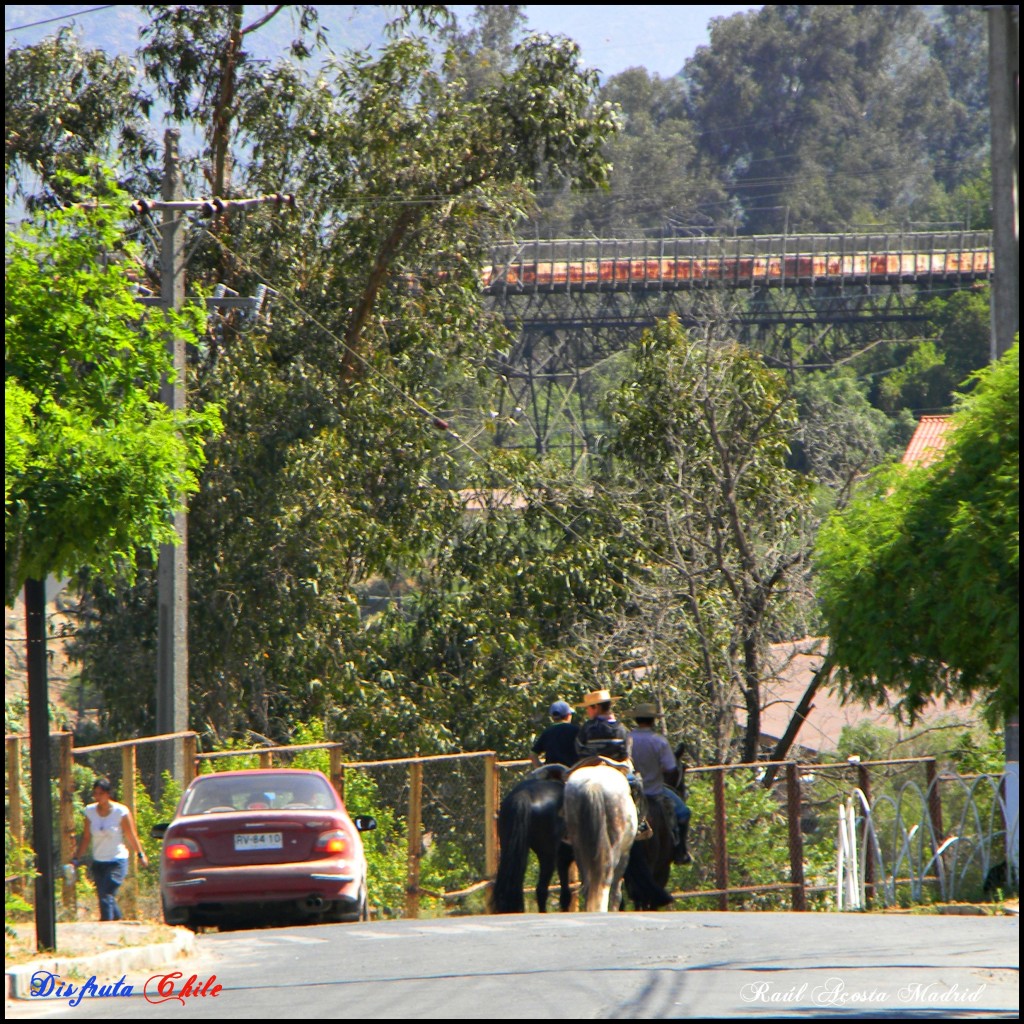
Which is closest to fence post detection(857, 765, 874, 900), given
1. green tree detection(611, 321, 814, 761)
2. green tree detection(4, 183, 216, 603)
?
green tree detection(4, 183, 216, 603)

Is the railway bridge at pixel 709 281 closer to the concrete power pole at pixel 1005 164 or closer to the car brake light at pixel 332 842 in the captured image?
the car brake light at pixel 332 842

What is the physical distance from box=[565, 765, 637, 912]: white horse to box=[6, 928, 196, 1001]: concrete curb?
3902mm

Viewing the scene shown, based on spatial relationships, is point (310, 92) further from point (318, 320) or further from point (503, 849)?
point (503, 849)

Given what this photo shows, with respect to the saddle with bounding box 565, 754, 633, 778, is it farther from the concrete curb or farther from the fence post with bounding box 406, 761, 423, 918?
the concrete curb

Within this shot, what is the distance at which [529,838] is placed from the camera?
44.6ft

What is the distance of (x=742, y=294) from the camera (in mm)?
71562

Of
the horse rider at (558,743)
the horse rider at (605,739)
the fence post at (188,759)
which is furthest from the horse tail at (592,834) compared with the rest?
the fence post at (188,759)

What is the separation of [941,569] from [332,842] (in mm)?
4966

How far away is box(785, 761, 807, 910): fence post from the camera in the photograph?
51.5 feet

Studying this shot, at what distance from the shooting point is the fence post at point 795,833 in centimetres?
1570

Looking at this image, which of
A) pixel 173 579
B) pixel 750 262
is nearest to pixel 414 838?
pixel 173 579

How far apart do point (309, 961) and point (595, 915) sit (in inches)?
133

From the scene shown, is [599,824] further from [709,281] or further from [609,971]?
[709,281]

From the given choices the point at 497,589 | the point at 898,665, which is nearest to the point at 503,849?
the point at 898,665
